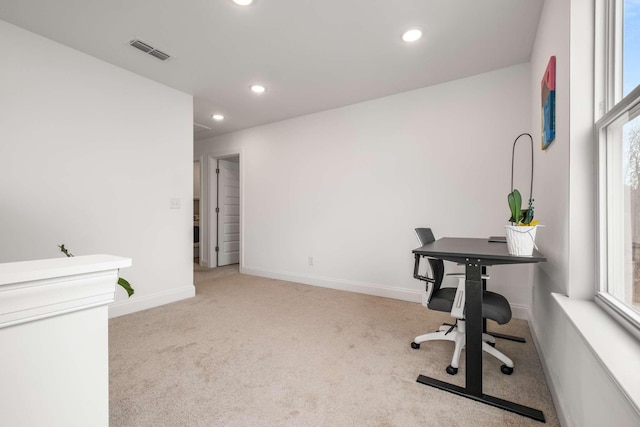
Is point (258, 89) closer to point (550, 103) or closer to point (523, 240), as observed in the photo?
point (550, 103)

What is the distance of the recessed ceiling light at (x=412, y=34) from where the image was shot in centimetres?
228

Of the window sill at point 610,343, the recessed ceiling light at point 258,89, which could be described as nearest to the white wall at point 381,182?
the recessed ceiling light at point 258,89

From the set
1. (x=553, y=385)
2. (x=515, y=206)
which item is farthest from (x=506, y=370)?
(x=515, y=206)

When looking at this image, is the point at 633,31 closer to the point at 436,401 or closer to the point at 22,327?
the point at 436,401

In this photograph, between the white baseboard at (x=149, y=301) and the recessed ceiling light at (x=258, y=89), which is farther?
the recessed ceiling light at (x=258, y=89)

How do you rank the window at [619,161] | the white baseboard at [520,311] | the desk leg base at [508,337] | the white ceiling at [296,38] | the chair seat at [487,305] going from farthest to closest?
the white baseboard at [520,311] < the desk leg base at [508,337] < the white ceiling at [296,38] < the chair seat at [487,305] < the window at [619,161]

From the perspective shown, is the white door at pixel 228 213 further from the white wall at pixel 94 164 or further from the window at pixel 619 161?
the window at pixel 619 161

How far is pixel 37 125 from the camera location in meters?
2.39

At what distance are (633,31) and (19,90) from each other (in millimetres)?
3701

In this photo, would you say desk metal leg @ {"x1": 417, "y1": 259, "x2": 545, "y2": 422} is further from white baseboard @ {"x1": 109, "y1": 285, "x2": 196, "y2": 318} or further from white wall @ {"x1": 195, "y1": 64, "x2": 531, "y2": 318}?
white baseboard @ {"x1": 109, "y1": 285, "x2": 196, "y2": 318}

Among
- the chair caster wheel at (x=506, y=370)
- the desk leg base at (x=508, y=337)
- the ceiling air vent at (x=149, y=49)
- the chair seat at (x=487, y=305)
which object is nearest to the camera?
the chair seat at (x=487, y=305)

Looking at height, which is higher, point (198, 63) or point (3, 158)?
point (198, 63)

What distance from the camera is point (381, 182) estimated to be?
3.55m

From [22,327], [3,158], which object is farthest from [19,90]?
[22,327]
